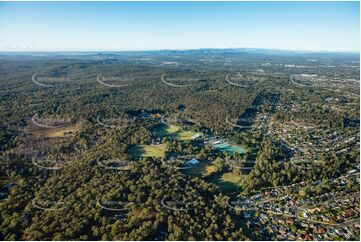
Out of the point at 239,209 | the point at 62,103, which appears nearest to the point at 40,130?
the point at 62,103

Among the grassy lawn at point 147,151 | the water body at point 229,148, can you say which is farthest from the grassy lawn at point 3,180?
the water body at point 229,148

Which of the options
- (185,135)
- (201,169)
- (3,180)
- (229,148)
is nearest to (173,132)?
(185,135)

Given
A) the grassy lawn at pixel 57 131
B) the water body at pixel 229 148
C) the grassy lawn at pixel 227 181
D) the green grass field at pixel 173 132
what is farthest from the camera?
the green grass field at pixel 173 132

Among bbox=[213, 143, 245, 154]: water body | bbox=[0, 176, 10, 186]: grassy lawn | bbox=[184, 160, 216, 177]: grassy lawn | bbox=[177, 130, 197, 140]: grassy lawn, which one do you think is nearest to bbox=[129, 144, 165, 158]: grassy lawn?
bbox=[177, 130, 197, 140]: grassy lawn

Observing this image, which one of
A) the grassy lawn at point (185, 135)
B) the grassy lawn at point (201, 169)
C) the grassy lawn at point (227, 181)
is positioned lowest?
the grassy lawn at point (227, 181)

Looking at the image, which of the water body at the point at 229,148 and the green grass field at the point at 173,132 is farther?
the green grass field at the point at 173,132

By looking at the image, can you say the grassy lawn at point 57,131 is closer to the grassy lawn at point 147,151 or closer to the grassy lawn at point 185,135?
the grassy lawn at point 147,151

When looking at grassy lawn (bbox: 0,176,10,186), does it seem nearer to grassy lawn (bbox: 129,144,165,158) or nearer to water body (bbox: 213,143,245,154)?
grassy lawn (bbox: 129,144,165,158)

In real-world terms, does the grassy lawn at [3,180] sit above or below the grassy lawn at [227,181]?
above

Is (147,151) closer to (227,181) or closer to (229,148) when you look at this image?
(229,148)
